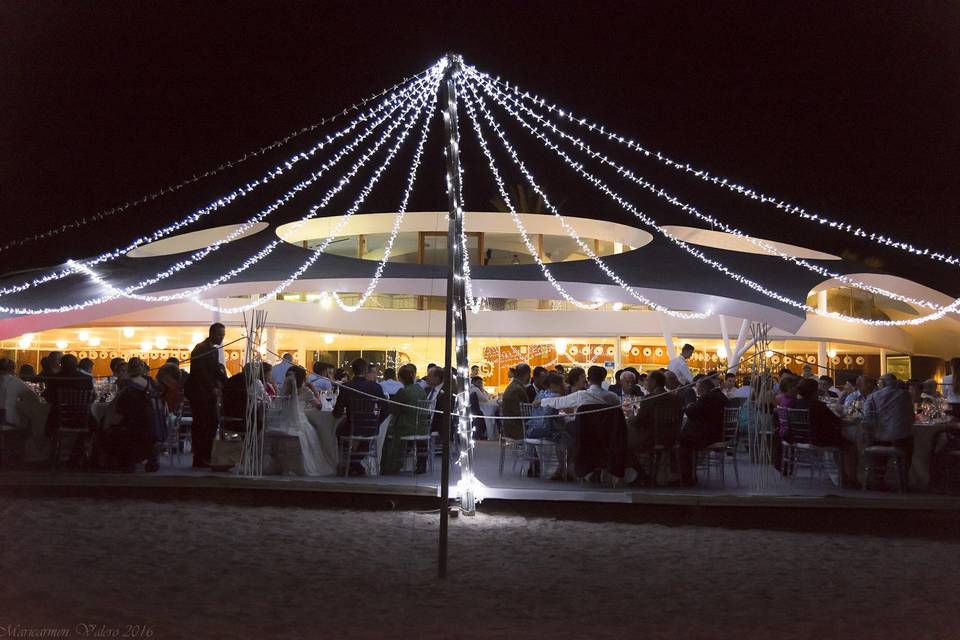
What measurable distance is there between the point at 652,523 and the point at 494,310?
1425 cm

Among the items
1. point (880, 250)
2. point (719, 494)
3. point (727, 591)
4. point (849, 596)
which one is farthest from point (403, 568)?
point (880, 250)

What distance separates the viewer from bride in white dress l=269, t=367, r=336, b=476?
840 centimetres

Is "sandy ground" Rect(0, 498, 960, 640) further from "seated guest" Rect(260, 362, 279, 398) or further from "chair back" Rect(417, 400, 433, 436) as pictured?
"seated guest" Rect(260, 362, 279, 398)

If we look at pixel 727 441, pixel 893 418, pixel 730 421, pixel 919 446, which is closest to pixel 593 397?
pixel 727 441

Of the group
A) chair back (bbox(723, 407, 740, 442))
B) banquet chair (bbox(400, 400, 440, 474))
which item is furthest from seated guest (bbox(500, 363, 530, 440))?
chair back (bbox(723, 407, 740, 442))

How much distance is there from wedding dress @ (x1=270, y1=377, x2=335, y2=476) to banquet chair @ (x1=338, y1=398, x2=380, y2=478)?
213 mm

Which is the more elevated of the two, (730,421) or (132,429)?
(730,421)

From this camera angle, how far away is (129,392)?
847 centimetres

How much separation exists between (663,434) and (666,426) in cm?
8

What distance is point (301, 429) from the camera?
8430 millimetres

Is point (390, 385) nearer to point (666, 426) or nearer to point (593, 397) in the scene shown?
point (593, 397)

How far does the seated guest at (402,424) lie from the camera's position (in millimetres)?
8602

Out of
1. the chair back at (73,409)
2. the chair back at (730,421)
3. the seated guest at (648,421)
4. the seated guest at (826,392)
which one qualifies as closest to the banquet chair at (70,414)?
the chair back at (73,409)

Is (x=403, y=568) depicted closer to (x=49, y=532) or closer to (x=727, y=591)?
(x=727, y=591)
